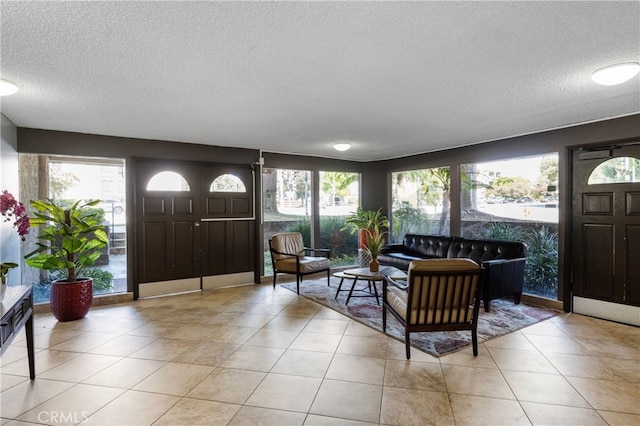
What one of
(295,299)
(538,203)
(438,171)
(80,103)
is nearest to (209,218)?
(295,299)

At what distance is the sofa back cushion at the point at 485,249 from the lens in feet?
15.1

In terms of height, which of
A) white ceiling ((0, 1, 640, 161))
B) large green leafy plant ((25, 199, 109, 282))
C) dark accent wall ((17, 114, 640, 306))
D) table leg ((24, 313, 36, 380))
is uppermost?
white ceiling ((0, 1, 640, 161))

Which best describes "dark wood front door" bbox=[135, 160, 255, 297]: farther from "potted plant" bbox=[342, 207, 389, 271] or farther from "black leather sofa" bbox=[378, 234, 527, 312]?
"black leather sofa" bbox=[378, 234, 527, 312]

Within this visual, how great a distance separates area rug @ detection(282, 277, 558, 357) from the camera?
3.24 m

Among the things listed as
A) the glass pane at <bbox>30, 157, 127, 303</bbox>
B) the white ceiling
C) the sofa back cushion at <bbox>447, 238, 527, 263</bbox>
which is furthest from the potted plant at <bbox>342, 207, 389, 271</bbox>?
the glass pane at <bbox>30, 157, 127, 303</bbox>

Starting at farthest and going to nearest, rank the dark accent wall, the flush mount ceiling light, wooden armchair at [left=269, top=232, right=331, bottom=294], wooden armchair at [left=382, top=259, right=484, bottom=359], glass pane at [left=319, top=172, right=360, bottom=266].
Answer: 1. glass pane at [left=319, top=172, right=360, bottom=266]
2. wooden armchair at [left=269, top=232, right=331, bottom=294]
3. the dark accent wall
4. wooden armchair at [left=382, top=259, right=484, bottom=359]
5. the flush mount ceiling light

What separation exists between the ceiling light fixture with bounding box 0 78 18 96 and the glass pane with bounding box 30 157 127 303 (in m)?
1.99

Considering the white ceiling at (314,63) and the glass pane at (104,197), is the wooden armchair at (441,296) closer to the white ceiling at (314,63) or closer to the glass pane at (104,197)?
the white ceiling at (314,63)

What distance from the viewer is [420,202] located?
6523 millimetres

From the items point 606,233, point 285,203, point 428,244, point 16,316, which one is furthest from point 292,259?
point 606,233

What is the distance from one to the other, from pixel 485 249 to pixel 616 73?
291 cm

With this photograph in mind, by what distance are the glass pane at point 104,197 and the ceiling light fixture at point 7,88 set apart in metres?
1.99

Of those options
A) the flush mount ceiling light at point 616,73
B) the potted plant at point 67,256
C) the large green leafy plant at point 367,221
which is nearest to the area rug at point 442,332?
the large green leafy plant at point 367,221

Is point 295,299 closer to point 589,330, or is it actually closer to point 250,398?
point 250,398
